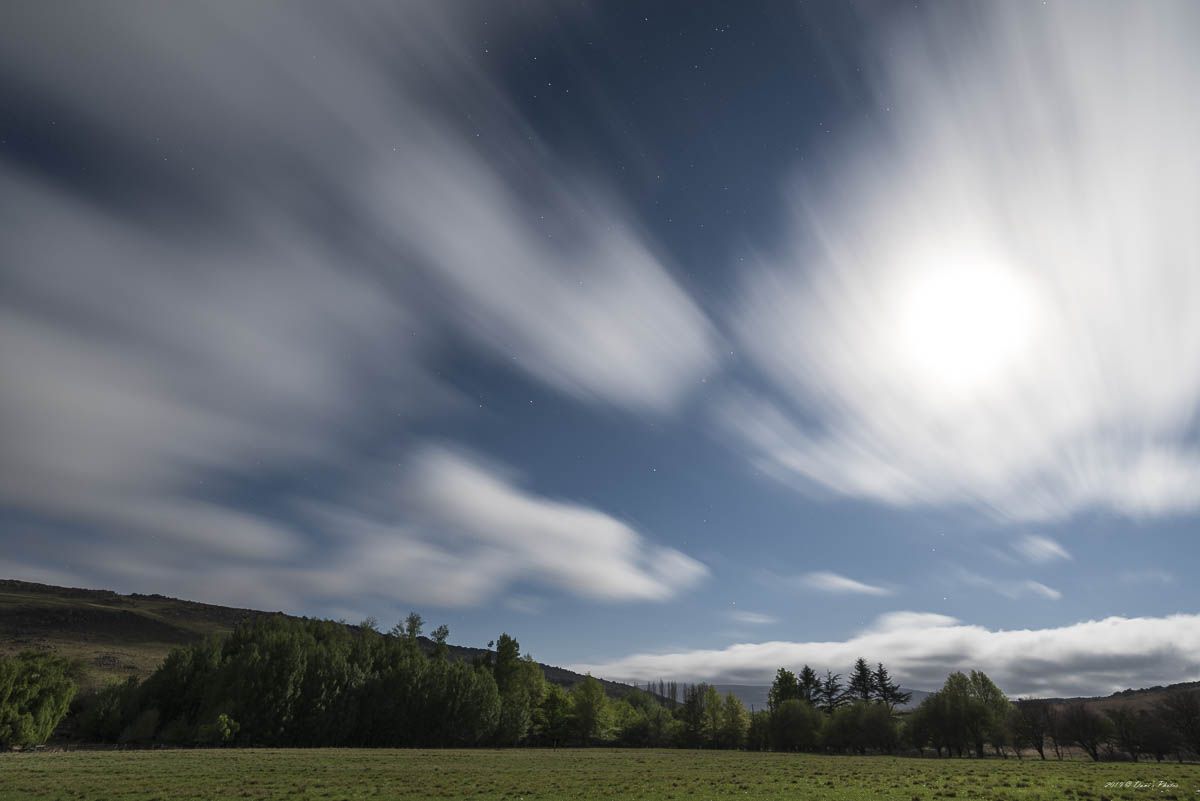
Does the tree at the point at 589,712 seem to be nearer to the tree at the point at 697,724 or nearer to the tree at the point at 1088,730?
the tree at the point at 697,724

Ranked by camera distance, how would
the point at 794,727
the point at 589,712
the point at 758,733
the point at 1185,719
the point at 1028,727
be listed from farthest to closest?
the point at 758,733 < the point at 589,712 < the point at 794,727 < the point at 1028,727 < the point at 1185,719

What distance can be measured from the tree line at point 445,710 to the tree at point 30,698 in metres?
0.14

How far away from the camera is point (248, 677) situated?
76938 millimetres

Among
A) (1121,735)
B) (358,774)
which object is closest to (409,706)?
(358,774)

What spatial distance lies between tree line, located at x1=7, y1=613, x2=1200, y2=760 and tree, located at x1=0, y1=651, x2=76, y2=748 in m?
0.14

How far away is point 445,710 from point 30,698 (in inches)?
A: 2010

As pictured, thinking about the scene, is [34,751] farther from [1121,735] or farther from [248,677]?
[1121,735]

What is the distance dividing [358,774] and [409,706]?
195 feet

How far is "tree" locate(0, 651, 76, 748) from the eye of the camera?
5666cm

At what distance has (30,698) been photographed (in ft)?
193

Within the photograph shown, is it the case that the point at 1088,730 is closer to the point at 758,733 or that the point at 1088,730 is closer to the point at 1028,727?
the point at 1028,727

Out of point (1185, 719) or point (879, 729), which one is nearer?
point (1185, 719)

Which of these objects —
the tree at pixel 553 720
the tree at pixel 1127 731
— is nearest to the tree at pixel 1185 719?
the tree at pixel 1127 731

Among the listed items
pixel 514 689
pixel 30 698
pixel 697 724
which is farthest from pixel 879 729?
pixel 30 698
